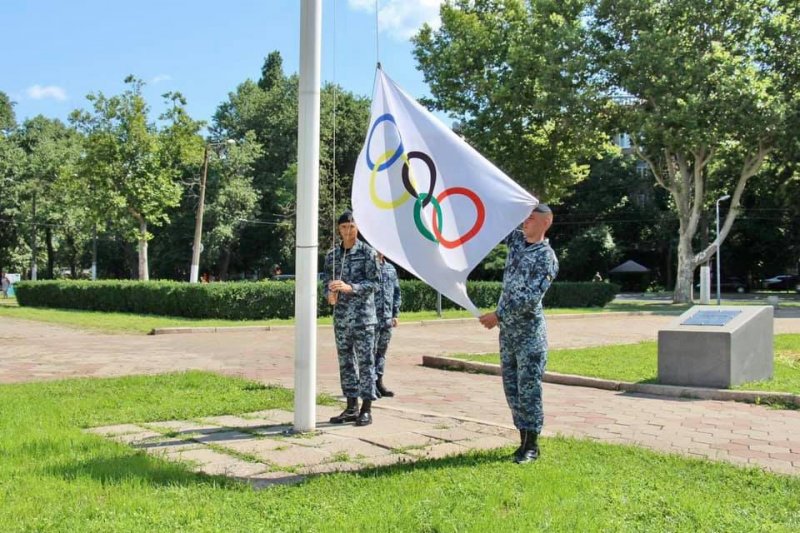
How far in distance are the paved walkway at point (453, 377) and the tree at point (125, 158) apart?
38.4 ft

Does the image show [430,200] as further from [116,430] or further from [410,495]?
[116,430]

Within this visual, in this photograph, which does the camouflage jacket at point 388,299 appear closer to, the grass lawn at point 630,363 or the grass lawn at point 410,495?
the grass lawn at point 630,363

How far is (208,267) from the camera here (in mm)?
55938

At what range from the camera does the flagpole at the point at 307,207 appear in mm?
6402

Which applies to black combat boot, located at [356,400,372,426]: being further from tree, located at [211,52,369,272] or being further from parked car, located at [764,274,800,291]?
parked car, located at [764,274,800,291]

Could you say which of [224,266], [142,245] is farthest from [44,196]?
[142,245]

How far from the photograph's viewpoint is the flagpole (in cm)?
640

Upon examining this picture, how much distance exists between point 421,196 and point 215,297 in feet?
57.0

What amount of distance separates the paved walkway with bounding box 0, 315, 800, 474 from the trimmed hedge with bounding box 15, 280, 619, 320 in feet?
10.7

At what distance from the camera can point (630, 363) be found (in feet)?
39.0

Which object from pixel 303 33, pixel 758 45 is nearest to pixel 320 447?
pixel 303 33

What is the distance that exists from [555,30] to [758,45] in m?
8.50

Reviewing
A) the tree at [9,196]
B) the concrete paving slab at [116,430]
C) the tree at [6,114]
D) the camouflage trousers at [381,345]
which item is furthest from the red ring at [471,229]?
the tree at [6,114]

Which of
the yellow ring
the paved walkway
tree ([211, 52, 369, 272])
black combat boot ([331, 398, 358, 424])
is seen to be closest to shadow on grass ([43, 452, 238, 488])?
black combat boot ([331, 398, 358, 424])
